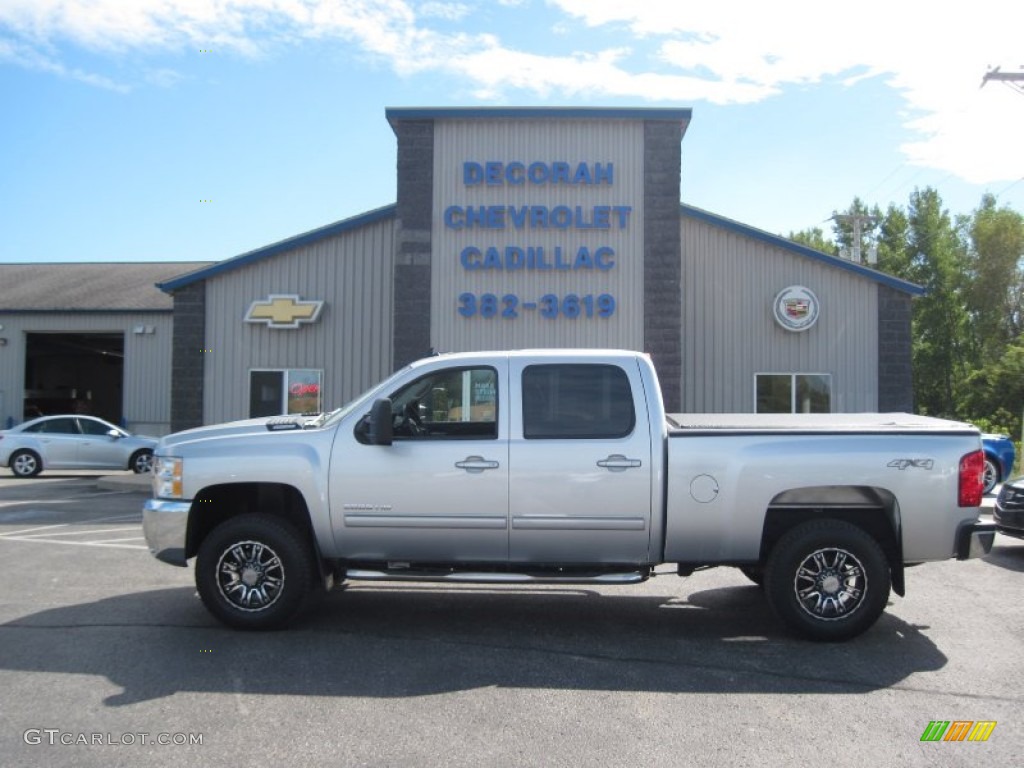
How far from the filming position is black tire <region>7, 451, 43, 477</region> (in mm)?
20781

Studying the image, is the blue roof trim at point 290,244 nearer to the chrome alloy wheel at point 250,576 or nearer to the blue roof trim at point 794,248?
the blue roof trim at point 794,248

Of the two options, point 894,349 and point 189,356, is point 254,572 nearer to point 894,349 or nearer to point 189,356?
point 189,356

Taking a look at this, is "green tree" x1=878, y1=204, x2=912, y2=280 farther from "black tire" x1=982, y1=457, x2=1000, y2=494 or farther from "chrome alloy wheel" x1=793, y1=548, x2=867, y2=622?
"chrome alloy wheel" x1=793, y1=548, x2=867, y2=622

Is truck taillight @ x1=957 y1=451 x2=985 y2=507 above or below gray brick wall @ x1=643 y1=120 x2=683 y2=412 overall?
below

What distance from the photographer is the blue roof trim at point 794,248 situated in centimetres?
1762

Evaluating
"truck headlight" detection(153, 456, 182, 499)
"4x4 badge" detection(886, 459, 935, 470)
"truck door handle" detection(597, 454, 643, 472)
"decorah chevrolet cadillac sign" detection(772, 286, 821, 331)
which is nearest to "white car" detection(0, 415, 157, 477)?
"decorah chevrolet cadillac sign" detection(772, 286, 821, 331)

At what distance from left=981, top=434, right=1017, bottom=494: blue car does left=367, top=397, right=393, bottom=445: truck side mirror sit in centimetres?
1307

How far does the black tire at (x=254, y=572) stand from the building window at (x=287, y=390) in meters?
11.7

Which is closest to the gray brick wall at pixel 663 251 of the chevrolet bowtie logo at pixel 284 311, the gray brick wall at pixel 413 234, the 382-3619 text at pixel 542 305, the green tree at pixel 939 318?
the 382-3619 text at pixel 542 305

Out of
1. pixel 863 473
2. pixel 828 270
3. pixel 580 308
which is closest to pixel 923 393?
pixel 828 270

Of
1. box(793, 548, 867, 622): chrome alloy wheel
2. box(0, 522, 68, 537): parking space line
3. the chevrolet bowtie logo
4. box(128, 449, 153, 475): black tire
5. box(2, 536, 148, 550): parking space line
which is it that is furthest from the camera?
box(128, 449, 153, 475): black tire

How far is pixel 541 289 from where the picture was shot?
54.6 feet

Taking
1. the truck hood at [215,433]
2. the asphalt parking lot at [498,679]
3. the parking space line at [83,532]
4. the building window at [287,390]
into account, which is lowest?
the asphalt parking lot at [498,679]

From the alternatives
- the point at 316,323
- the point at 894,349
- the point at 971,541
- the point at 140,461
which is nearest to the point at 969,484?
the point at 971,541
